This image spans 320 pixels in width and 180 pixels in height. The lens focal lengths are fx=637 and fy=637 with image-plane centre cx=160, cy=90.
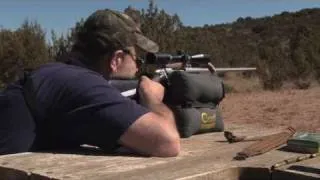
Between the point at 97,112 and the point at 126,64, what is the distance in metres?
0.32

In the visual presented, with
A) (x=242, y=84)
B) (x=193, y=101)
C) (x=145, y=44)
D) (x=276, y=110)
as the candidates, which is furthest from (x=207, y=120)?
(x=242, y=84)

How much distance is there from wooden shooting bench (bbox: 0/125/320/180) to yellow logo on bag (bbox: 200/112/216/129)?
1.86ft

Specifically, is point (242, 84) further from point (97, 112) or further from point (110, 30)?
point (97, 112)

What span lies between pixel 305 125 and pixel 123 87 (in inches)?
315

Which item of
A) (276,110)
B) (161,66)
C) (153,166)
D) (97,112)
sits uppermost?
(161,66)

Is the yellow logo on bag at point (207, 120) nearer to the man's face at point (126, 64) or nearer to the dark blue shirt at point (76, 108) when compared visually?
the man's face at point (126, 64)

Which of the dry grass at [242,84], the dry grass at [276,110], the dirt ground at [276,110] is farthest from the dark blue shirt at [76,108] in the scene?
the dry grass at [242,84]

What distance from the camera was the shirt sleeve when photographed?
7.70 ft

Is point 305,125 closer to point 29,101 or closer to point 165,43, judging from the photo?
point 165,43

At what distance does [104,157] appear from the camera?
2.30 meters

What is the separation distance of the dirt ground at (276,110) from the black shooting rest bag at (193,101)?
6.45m

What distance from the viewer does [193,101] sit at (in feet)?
9.74

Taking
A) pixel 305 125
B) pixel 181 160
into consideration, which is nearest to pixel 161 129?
pixel 181 160

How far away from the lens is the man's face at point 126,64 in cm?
258
